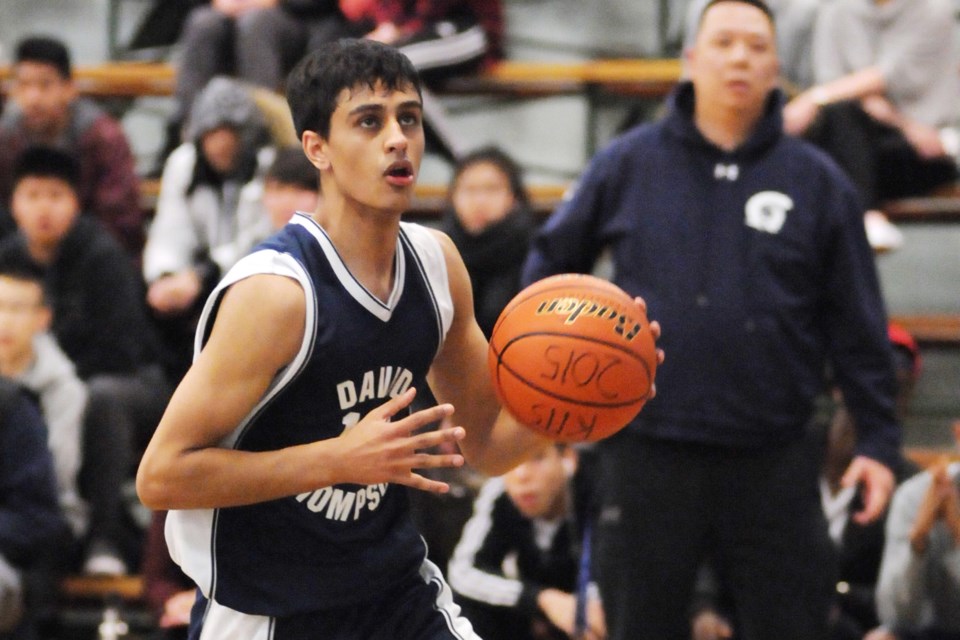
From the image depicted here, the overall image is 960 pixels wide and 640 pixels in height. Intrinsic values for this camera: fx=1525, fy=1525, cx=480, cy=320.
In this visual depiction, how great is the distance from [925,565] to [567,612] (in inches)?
46.2

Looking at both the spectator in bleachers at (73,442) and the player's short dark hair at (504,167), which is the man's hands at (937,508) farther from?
the spectator in bleachers at (73,442)

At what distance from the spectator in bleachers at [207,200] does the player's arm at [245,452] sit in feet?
11.6

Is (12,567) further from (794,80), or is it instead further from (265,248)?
(794,80)

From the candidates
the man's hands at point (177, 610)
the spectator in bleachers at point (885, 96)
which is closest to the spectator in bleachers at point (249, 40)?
the spectator in bleachers at point (885, 96)

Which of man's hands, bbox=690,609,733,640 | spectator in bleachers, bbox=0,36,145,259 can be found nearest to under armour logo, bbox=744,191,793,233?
man's hands, bbox=690,609,733,640

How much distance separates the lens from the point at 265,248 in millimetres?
2969

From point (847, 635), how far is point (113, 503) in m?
2.85

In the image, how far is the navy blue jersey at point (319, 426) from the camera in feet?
9.63

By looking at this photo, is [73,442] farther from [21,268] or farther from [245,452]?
[245,452]

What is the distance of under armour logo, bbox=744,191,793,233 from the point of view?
434cm

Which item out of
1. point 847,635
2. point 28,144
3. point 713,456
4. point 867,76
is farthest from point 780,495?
point 28,144

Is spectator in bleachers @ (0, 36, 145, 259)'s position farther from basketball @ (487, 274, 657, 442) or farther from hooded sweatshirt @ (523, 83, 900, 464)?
basketball @ (487, 274, 657, 442)

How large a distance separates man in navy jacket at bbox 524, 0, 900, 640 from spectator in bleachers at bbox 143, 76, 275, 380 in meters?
2.28

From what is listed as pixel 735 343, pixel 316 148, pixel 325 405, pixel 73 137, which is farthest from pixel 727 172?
pixel 73 137
